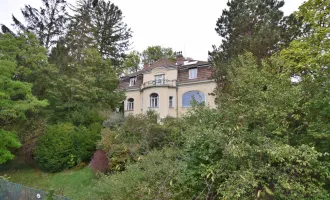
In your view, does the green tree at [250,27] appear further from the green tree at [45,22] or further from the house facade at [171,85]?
the green tree at [45,22]

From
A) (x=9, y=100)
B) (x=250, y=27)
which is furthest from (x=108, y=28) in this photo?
(x=250, y=27)

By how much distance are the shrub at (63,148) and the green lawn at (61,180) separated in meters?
0.58

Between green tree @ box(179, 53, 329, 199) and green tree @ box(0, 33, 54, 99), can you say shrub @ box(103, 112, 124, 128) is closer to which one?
green tree @ box(0, 33, 54, 99)

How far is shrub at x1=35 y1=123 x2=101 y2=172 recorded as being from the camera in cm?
1201

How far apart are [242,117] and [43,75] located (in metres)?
13.2

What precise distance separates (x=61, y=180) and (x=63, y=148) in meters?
1.93

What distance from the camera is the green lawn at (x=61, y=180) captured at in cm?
950

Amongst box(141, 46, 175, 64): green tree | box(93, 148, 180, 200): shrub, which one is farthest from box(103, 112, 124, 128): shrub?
box(141, 46, 175, 64): green tree

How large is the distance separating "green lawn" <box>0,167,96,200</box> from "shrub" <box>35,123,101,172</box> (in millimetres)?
583

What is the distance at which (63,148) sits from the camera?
1213cm

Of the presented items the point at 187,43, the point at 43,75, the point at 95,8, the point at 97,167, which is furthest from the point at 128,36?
the point at 97,167

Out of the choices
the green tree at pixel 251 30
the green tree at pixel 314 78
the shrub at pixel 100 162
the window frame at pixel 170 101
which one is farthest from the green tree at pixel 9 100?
the window frame at pixel 170 101

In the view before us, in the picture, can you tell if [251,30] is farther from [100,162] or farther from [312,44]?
[100,162]

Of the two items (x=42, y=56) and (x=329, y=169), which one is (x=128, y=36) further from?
(x=329, y=169)
